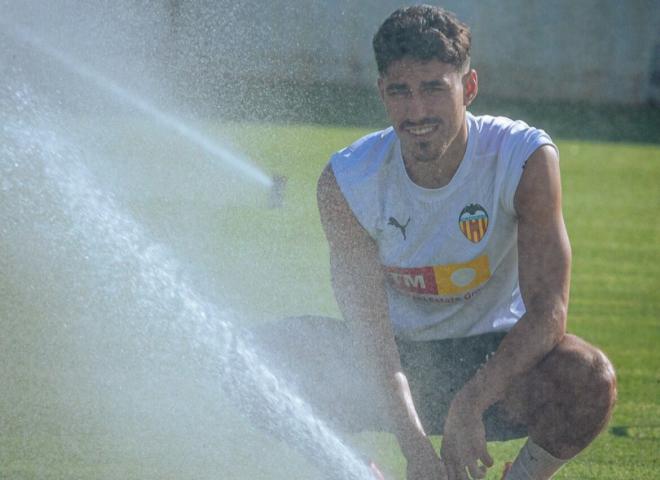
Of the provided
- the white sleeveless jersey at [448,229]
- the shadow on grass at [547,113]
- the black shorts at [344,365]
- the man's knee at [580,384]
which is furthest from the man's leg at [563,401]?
the shadow on grass at [547,113]

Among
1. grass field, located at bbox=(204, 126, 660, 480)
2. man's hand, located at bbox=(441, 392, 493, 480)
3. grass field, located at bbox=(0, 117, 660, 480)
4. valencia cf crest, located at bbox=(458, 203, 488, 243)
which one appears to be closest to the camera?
man's hand, located at bbox=(441, 392, 493, 480)

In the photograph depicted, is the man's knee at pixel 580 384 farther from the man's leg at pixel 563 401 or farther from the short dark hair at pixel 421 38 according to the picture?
the short dark hair at pixel 421 38

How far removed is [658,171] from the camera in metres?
13.2

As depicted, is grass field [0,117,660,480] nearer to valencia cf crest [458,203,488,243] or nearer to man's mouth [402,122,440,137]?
valencia cf crest [458,203,488,243]

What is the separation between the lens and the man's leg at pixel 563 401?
357 centimetres

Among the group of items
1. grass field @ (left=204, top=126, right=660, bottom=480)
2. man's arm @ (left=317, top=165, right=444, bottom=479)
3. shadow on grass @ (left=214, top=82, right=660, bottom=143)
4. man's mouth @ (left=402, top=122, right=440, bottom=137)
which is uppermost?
man's mouth @ (left=402, top=122, right=440, bottom=137)

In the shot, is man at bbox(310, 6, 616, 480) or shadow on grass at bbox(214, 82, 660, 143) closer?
man at bbox(310, 6, 616, 480)

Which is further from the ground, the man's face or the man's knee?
the man's face

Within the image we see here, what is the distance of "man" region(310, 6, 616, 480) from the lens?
3564 mm

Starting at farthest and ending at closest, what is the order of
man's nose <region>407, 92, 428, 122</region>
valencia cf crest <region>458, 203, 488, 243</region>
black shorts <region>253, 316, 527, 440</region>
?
black shorts <region>253, 316, 527, 440</region> → valencia cf crest <region>458, 203, 488, 243</region> → man's nose <region>407, 92, 428, 122</region>

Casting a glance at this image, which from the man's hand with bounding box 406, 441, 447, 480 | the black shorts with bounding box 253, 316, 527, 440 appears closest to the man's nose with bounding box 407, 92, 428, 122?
the black shorts with bounding box 253, 316, 527, 440

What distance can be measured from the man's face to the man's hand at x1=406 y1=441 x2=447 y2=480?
89cm

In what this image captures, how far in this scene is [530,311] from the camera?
3.57 metres

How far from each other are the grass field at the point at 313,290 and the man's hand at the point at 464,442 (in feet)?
2.60
